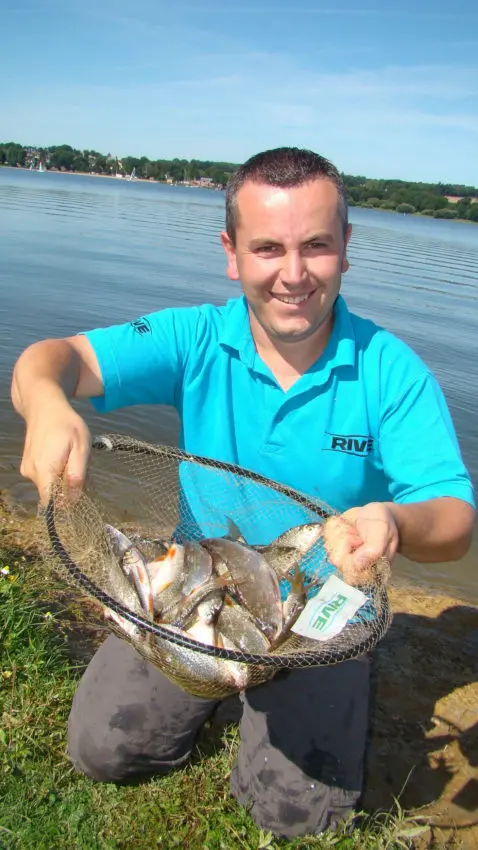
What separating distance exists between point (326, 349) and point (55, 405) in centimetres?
152

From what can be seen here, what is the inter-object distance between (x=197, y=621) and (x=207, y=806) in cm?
119

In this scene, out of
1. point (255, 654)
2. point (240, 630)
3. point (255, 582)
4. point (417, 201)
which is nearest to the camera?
point (255, 654)

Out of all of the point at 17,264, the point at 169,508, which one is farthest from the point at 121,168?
the point at 169,508

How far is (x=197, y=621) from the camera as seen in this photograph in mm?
2760

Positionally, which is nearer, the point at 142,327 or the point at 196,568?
the point at 196,568

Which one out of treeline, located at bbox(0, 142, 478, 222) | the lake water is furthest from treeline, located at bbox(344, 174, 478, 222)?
the lake water

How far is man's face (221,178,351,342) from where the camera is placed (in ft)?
10.8

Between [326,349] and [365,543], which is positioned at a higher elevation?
[326,349]

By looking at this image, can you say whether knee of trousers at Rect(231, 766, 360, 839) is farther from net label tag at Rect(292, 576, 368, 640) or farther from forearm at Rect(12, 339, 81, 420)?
forearm at Rect(12, 339, 81, 420)

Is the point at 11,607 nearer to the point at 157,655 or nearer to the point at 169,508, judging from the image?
the point at 169,508

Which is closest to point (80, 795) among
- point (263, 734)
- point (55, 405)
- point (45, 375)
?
point (263, 734)

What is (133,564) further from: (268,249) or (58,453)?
(268,249)

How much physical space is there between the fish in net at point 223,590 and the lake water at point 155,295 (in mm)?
3218

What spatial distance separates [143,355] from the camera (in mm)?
3701
